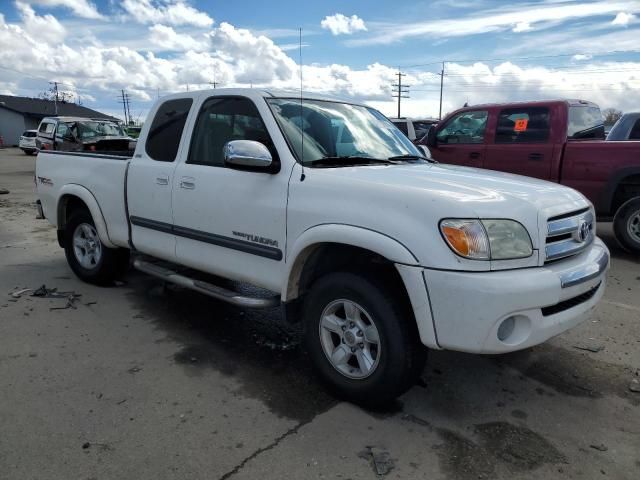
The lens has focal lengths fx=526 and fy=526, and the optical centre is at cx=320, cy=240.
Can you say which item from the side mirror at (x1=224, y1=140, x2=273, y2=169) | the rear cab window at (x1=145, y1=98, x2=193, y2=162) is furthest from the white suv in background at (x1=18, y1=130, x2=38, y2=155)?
the side mirror at (x1=224, y1=140, x2=273, y2=169)

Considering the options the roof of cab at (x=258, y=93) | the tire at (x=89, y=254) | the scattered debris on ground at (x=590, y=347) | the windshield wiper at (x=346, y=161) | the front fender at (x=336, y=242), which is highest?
the roof of cab at (x=258, y=93)

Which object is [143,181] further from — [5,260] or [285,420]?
[5,260]

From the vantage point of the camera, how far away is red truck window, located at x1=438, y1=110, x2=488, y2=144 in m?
8.36

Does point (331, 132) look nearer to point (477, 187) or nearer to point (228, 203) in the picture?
point (228, 203)

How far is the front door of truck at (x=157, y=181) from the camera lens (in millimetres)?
4375

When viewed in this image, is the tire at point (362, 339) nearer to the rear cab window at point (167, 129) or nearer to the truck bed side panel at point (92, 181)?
the rear cab window at point (167, 129)

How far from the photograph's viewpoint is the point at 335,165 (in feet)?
11.6

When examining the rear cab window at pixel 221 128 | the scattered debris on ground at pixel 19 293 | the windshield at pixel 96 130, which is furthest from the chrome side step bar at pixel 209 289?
the windshield at pixel 96 130

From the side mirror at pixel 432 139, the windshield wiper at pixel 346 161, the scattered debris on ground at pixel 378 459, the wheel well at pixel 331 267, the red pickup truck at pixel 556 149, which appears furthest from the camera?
the side mirror at pixel 432 139

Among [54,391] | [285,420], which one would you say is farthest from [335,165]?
[54,391]

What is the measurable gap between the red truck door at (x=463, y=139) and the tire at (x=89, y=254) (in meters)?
5.44

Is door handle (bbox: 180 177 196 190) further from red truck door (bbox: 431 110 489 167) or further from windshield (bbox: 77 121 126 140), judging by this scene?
windshield (bbox: 77 121 126 140)

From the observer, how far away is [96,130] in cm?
1903

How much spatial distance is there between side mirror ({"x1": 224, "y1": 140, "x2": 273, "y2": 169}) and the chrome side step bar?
955mm
